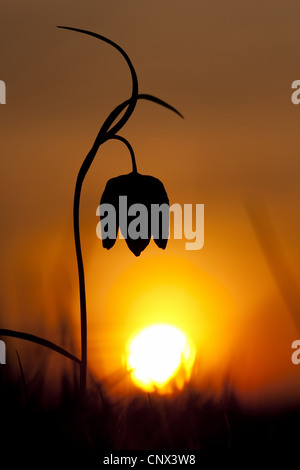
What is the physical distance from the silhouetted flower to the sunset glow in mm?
280

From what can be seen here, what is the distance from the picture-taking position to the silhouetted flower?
1.46 metres

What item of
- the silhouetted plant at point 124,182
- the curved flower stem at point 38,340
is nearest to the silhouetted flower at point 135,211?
the silhouetted plant at point 124,182

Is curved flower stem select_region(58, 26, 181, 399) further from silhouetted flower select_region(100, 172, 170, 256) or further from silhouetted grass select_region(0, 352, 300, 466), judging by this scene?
silhouetted grass select_region(0, 352, 300, 466)

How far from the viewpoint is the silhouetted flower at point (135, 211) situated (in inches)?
57.5

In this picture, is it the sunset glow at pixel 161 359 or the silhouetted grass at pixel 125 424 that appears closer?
the silhouetted grass at pixel 125 424

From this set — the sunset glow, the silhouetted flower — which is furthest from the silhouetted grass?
the silhouetted flower

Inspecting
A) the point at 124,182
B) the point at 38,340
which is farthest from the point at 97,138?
the point at 38,340

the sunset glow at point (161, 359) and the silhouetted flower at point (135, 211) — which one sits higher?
the silhouetted flower at point (135, 211)

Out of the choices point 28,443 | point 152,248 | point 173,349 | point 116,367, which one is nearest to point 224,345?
point 173,349

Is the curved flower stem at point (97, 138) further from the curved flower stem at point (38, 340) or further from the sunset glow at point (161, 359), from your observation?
the sunset glow at point (161, 359)

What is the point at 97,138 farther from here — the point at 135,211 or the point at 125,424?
the point at 125,424

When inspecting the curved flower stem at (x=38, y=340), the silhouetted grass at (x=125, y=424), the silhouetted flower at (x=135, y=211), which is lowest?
the silhouetted grass at (x=125, y=424)

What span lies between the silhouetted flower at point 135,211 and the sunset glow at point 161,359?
280mm

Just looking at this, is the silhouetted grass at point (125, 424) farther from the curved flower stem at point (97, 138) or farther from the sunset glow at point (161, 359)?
the curved flower stem at point (97, 138)
